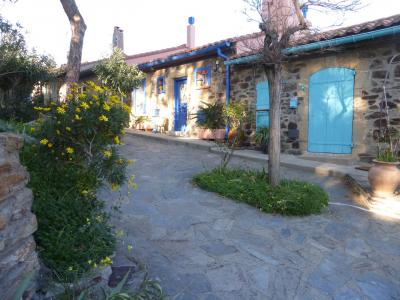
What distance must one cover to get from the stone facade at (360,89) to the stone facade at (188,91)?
8.65 feet

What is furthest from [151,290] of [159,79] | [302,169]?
[159,79]

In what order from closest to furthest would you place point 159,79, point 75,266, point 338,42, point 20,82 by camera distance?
1. point 75,266
2. point 338,42
3. point 20,82
4. point 159,79

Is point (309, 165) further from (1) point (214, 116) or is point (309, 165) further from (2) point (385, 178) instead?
(1) point (214, 116)

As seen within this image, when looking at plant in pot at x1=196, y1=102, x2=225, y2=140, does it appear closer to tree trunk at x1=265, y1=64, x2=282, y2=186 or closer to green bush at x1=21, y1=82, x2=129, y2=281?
tree trunk at x1=265, y1=64, x2=282, y2=186

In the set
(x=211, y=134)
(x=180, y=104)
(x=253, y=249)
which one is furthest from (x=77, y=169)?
(x=180, y=104)

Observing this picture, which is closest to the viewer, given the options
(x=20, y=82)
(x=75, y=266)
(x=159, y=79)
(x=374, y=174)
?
(x=75, y=266)

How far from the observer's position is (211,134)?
1002 cm

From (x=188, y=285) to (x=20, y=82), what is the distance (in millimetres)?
10196

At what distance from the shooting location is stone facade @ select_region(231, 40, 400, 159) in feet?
21.3

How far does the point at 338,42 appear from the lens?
672 cm

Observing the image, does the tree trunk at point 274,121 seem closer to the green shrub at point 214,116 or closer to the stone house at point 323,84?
the stone house at point 323,84

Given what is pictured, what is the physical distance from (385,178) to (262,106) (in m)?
4.70

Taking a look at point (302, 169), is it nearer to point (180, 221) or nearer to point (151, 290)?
point (180, 221)

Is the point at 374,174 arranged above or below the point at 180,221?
above
